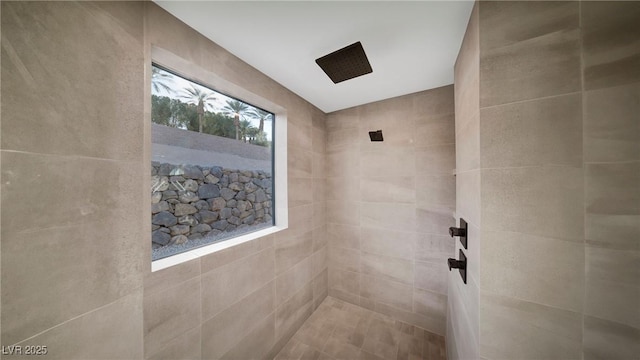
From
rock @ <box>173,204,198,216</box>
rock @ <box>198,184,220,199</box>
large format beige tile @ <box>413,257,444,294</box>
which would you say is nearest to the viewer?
rock @ <box>173,204,198,216</box>

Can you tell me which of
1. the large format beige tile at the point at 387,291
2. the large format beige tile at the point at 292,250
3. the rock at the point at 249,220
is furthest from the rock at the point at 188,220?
the large format beige tile at the point at 387,291

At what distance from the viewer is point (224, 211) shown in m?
1.35

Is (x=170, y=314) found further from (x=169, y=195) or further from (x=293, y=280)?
(x=293, y=280)

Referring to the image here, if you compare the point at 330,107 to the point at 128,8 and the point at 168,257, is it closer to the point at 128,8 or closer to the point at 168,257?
the point at 128,8

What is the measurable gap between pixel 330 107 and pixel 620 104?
6.01ft

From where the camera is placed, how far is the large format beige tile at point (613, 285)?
1.93ft

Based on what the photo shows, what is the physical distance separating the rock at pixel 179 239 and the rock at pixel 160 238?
0.03m

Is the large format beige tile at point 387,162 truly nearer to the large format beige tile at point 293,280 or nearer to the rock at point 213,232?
the large format beige tile at point 293,280

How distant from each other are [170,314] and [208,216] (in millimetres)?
538

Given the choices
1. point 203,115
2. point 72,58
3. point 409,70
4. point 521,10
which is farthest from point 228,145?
point 521,10

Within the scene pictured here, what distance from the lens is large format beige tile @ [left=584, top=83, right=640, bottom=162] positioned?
1.90 feet

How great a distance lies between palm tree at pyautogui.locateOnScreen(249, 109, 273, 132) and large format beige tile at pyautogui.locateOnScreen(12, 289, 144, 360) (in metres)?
1.33

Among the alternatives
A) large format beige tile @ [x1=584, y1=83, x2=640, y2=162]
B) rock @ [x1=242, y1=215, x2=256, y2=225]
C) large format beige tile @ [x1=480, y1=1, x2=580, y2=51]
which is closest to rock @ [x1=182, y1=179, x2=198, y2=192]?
rock @ [x1=242, y1=215, x2=256, y2=225]

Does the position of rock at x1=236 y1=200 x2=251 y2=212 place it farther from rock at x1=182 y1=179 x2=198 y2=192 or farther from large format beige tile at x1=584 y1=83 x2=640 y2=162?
large format beige tile at x1=584 y1=83 x2=640 y2=162
